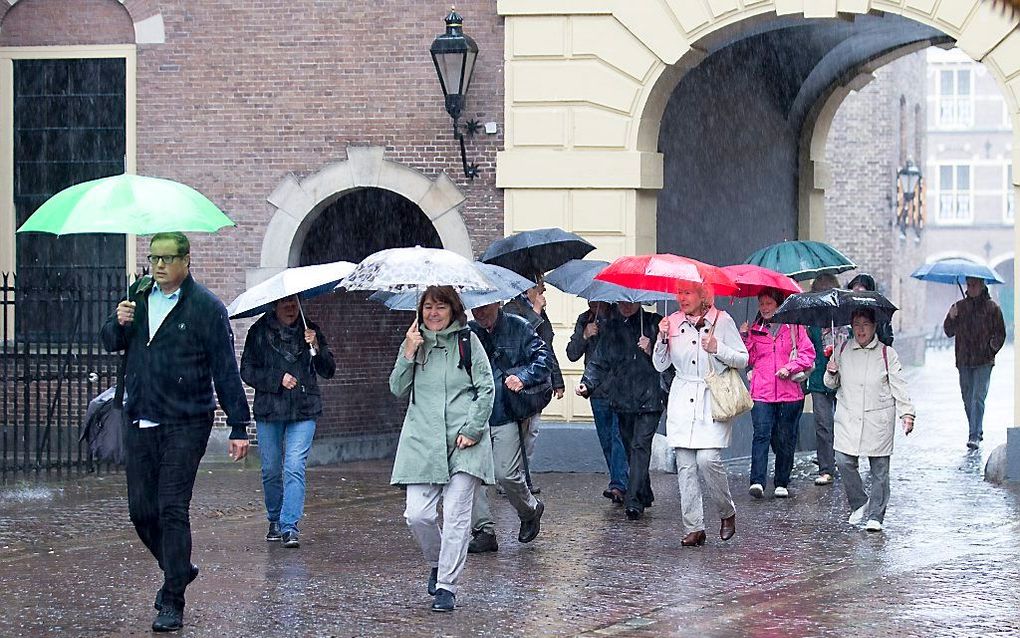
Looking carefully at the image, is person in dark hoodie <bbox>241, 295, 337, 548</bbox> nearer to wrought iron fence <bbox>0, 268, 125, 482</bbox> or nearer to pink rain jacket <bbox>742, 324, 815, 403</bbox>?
pink rain jacket <bbox>742, 324, 815, 403</bbox>

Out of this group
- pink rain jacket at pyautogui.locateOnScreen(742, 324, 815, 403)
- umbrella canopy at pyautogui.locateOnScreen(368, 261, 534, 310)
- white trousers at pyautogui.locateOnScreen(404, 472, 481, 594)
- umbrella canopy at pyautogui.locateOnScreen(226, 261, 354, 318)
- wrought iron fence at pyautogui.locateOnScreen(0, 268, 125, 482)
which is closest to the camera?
white trousers at pyautogui.locateOnScreen(404, 472, 481, 594)

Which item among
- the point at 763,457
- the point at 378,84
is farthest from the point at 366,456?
the point at 763,457

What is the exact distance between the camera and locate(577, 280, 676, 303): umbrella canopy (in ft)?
35.8

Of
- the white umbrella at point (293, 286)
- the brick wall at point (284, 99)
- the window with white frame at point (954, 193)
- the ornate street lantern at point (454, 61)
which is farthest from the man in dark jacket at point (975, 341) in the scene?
the window with white frame at point (954, 193)

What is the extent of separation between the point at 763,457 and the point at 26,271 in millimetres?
7321

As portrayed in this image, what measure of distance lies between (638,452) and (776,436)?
71.5 inches

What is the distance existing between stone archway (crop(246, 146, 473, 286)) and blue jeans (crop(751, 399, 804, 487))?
3.24 metres

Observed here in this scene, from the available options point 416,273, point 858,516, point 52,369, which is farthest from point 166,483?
point 52,369

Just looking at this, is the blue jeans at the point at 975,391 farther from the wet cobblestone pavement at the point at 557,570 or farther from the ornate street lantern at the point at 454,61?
the ornate street lantern at the point at 454,61

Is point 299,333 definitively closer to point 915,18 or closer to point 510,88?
point 510,88

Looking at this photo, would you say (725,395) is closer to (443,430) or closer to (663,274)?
(663,274)

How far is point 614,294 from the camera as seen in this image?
10.9 metres

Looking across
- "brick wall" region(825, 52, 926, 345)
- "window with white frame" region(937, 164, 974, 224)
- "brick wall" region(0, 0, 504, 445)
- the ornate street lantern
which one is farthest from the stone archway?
"window with white frame" region(937, 164, 974, 224)

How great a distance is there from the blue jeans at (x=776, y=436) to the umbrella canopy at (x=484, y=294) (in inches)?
146
